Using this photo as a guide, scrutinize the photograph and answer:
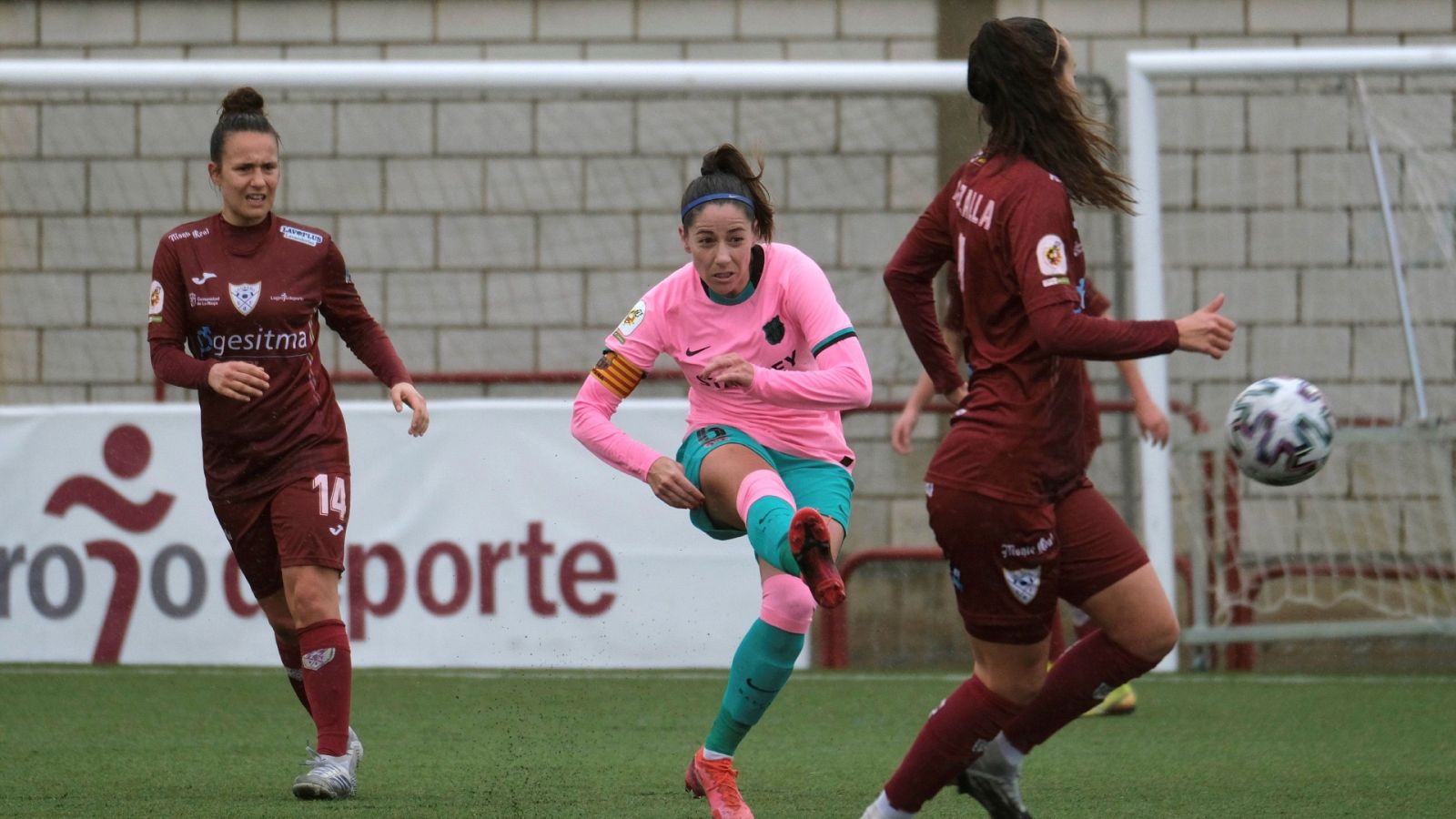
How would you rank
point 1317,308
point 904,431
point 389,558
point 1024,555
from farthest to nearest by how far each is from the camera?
point 1317,308
point 389,558
point 904,431
point 1024,555

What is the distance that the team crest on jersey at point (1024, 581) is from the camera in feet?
12.6

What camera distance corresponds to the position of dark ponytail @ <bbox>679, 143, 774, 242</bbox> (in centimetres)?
470

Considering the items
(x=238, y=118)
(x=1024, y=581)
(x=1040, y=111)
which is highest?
(x=238, y=118)

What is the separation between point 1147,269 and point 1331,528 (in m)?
1.74

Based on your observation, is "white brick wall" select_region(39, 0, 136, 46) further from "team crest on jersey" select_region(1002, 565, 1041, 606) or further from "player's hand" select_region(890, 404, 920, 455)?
"team crest on jersey" select_region(1002, 565, 1041, 606)

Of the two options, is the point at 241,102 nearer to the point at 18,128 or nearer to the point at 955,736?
the point at 955,736

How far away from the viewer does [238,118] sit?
5.17 meters

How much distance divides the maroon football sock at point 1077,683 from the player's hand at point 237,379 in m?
2.17

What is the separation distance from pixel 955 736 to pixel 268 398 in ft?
7.49

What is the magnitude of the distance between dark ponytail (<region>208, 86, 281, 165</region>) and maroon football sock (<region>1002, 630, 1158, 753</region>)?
8.61ft

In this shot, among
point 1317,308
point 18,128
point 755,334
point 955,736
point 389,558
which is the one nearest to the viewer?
point 955,736

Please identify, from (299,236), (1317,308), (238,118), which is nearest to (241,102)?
(238,118)

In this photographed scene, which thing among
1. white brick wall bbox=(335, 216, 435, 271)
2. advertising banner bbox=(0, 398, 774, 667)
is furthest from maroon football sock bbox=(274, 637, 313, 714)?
white brick wall bbox=(335, 216, 435, 271)

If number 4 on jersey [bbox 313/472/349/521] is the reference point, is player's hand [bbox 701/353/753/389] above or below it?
above
